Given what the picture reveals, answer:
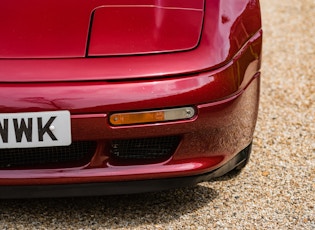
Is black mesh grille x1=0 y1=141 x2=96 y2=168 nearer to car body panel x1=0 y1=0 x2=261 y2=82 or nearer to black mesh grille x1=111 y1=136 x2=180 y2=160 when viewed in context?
black mesh grille x1=111 y1=136 x2=180 y2=160

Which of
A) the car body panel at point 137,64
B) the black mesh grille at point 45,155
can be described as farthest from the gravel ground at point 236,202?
the car body panel at point 137,64

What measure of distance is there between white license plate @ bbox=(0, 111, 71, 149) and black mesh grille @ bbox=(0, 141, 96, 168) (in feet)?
0.46

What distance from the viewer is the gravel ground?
3.48 metres

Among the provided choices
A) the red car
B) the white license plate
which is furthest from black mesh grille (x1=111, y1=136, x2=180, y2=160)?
the white license plate

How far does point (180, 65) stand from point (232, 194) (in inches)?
32.6

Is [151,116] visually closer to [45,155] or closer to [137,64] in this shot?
[137,64]

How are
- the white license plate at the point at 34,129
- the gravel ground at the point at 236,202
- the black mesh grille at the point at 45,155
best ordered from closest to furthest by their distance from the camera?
the white license plate at the point at 34,129
the black mesh grille at the point at 45,155
the gravel ground at the point at 236,202

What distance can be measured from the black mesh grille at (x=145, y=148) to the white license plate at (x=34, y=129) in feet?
0.82

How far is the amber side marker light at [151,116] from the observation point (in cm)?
312

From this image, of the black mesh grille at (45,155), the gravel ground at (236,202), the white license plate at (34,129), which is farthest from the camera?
the gravel ground at (236,202)

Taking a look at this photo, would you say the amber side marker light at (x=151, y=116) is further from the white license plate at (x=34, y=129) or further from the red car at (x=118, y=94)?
the white license plate at (x=34, y=129)

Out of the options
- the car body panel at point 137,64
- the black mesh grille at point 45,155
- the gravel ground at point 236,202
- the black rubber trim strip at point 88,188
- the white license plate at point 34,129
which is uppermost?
the car body panel at point 137,64

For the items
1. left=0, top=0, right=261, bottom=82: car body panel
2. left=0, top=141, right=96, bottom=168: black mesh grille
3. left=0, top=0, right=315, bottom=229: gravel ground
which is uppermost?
left=0, top=0, right=261, bottom=82: car body panel

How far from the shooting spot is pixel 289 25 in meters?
6.84
